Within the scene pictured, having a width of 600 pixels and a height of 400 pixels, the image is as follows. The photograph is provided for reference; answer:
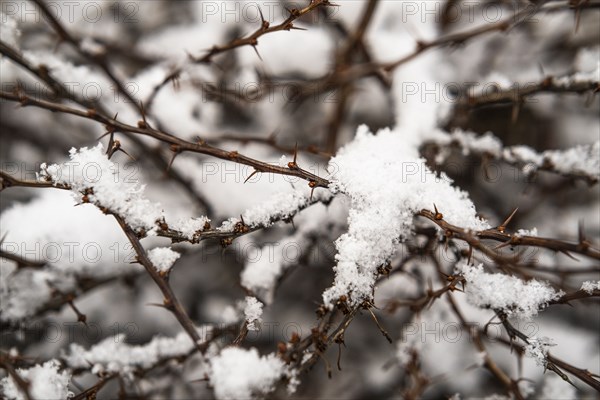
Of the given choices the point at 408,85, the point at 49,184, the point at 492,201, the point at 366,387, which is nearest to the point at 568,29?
the point at 492,201

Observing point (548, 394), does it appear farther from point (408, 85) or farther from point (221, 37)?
point (221, 37)

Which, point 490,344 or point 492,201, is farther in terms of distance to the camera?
point 492,201

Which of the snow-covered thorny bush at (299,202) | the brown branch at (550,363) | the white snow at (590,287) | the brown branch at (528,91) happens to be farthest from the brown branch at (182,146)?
the brown branch at (528,91)

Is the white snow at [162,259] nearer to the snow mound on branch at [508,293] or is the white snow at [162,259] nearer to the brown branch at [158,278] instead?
the brown branch at [158,278]

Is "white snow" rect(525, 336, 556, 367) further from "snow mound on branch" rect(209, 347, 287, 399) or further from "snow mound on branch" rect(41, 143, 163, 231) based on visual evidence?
"snow mound on branch" rect(41, 143, 163, 231)

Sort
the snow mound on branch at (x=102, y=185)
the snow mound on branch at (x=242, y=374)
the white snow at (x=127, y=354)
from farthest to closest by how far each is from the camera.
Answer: the white snow at (x=127, y=354) → the snow mound on branch at (x=102, y=185) → the snow mound on branch at (x=242, y=374)

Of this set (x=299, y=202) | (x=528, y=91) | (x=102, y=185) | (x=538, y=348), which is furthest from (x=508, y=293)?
(x=102, y=185)
